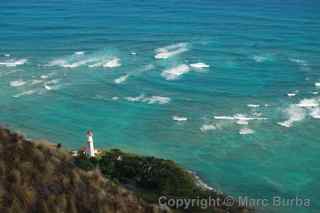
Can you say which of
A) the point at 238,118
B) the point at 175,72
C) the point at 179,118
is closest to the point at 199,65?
the point at 175,72

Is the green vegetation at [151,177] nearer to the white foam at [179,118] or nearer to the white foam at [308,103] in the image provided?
the white foam at [179,118]

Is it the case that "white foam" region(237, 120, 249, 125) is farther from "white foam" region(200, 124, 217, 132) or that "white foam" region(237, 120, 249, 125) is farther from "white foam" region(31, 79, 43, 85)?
"white foam" region(31, 79, 43, 85)

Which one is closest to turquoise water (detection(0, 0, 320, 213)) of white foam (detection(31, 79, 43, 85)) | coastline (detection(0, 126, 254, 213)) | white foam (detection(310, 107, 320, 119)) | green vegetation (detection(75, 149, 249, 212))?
white foam (detection(310, 107, 320, 119))

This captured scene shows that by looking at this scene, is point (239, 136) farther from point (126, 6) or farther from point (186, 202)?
point (126, 6)

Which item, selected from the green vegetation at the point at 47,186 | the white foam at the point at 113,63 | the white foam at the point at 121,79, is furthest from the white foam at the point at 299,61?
the green vegetation at the point at 47,186

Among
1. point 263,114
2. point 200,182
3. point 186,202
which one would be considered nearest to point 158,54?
point 263,114

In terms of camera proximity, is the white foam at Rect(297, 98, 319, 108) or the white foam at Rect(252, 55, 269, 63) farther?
the white foam at Rect(252, 55, 269, 63)
